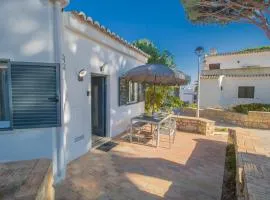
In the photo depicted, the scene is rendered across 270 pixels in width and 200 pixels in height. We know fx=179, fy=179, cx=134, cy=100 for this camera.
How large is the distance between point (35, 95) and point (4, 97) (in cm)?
62

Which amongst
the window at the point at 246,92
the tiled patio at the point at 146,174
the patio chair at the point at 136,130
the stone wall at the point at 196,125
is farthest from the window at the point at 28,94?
the window at the point at 246,92

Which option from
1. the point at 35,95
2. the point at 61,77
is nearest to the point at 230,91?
the point at 61,77

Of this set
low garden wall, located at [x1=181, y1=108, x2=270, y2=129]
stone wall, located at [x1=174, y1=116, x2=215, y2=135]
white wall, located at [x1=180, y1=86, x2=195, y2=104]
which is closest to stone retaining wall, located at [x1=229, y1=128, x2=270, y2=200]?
stone wall, located at [x1=174, y1=116, x2=215, y2=135]

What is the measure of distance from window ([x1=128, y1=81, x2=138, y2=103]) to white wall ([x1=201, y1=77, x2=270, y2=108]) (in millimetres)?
12954

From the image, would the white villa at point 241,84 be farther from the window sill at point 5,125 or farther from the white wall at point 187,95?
the window sill at point 5,125

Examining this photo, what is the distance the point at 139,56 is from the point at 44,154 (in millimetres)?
7832

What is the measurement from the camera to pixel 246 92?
18.7m

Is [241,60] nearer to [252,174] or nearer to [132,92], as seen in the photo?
[132,92]

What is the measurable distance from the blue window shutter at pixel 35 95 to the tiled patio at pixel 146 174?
1590 millimetres

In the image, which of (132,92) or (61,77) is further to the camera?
(132,92)

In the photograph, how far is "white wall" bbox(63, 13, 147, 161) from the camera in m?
5.12

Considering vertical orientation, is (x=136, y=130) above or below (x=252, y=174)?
below

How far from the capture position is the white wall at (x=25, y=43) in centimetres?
369

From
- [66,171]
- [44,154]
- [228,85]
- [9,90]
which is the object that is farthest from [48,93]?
[228,85]
